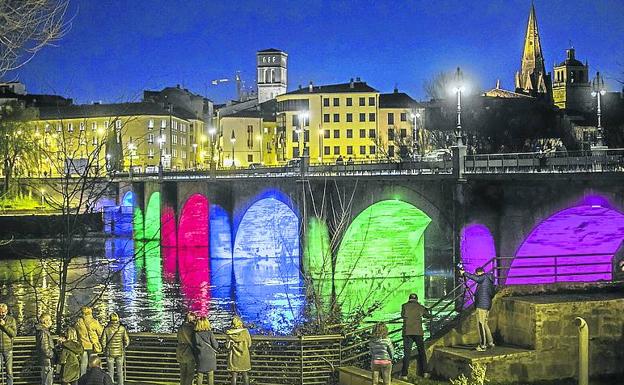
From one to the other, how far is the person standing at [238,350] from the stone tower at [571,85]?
434 feet

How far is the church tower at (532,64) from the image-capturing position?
518ft

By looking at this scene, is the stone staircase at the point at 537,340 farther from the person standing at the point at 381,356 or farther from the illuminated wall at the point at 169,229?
the illuminated wall at the point at 169,229

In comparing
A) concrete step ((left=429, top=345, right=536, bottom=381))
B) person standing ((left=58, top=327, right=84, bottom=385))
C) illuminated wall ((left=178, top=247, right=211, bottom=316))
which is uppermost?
person standing ((left=58, top=327, right=84, bottom=385))

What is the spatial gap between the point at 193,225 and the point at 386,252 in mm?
28761

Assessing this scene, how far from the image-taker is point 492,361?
17.3 metres

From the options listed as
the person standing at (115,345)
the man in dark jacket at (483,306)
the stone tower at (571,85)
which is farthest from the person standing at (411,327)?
the stone tower at (571,85)

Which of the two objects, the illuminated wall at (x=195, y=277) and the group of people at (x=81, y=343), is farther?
the illuminated wall at (x=195, y=277)

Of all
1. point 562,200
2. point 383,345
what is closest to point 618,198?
point 562,200

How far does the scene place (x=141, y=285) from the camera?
5244cm

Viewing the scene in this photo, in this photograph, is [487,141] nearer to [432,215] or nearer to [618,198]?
[432,215]

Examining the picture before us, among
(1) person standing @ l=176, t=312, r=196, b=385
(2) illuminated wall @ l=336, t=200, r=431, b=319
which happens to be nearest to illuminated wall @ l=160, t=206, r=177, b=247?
(2) illuminated wall @ l=336, t=200, r=431, b=319

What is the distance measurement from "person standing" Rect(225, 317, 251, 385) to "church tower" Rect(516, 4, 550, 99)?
472 feet

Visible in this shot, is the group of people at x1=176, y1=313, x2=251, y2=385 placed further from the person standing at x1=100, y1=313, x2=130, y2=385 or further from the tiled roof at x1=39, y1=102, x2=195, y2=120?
the tiled roof at x1=39, y1=102, x2=195, y2=120

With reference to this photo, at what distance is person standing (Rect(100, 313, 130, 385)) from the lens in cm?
1650
